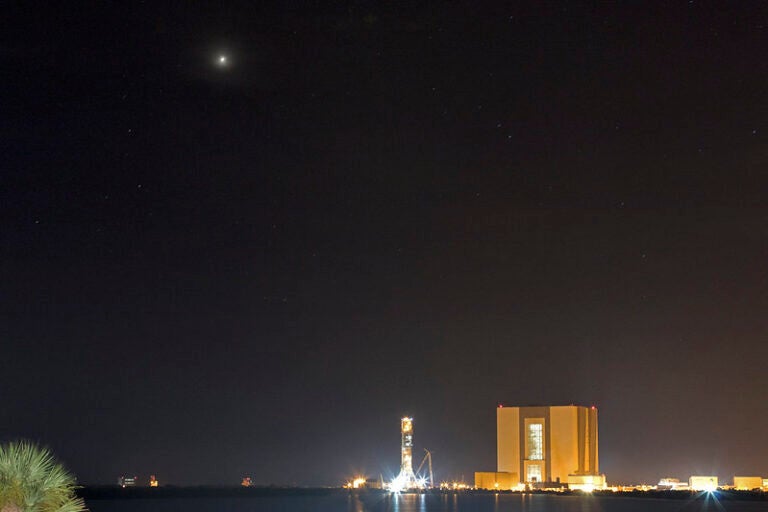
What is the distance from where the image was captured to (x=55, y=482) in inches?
547

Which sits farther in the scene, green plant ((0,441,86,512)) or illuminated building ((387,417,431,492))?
illuminated building ((387,417,431,492))

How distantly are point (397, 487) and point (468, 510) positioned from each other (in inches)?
3204

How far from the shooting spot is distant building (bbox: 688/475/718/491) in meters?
157

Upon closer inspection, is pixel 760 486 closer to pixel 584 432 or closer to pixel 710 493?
pixel 710 493

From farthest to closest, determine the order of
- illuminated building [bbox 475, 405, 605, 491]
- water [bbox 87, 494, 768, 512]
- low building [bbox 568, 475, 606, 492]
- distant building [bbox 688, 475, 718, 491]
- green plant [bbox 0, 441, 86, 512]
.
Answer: distant building [bbox 688, 475, 718, 491], low building [bbox 568, 475, 606, 492], illuminated building [bbox 475, 405, 605, 491], water [bbox 87, 494, 768, 512], green plant [bbox 0, 441, 86, 512]

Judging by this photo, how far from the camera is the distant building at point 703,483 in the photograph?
156875 millimetres

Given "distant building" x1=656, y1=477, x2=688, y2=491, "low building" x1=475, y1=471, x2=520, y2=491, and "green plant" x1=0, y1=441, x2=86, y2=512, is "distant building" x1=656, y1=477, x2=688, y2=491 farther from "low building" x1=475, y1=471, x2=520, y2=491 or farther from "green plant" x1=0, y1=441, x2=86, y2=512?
"green plant" x1=0, y1=441, x2=86, y2=512

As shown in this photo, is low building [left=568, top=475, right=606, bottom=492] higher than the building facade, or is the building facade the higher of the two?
the building facade

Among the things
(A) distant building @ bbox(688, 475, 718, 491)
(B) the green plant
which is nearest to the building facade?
(A) distant building @ bbox(688, 475, 718, 491)

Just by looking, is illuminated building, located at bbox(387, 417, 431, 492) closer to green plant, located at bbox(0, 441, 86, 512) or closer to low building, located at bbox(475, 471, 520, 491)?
low building, located at bbox(475, 471, 520, 491)

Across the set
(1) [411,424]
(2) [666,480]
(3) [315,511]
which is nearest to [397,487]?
(1) [411,424]

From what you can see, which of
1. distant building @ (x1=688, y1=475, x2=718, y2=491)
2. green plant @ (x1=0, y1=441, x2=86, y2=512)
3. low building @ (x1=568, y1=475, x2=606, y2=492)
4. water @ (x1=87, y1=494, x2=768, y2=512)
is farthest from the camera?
distant building @ (x1=688, y1=475, x2=718, y2=491)

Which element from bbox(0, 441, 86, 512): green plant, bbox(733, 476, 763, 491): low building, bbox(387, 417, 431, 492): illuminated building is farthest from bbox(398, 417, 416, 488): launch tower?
bbox(0, 441, 86, 512): green plant

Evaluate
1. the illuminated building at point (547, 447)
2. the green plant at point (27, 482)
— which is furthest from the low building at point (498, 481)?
the green plant at point (27, 482)
